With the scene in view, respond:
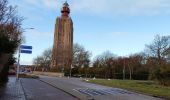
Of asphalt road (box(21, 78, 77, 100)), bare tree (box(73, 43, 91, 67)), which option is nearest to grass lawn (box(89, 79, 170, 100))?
asphalt road (box(21, 78, 77, 100))

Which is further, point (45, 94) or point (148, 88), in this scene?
point (148, 88)

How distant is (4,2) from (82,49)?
4237 inches

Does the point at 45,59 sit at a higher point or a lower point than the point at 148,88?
higher

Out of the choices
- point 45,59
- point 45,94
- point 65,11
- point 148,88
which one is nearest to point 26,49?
point 148,88

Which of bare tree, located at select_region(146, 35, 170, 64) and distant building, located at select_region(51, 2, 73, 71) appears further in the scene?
distant building, located at select_region(51, 2, 73, 71)

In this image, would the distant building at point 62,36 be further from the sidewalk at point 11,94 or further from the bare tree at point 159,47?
the sidewalk at point 11,94

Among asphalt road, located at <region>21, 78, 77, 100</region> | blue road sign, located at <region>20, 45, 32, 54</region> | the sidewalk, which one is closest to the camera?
the sidewalk

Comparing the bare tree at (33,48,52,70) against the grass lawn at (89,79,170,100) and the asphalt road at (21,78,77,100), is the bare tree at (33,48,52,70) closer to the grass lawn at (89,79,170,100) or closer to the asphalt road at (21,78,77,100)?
the grass lawn at (89,79,170,100)

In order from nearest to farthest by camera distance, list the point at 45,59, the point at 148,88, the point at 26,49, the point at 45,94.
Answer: the point at 45,94
the point at 148,88
the point at 26,49
the point at 45,59

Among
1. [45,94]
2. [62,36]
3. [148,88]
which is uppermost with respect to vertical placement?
[62,36]

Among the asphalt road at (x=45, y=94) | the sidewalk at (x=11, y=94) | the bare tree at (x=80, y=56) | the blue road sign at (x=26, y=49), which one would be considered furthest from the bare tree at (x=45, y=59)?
the sidewalk at (x=11, y=94)

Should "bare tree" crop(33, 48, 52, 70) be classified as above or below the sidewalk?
above

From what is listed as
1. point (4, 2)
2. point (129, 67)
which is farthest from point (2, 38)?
point (129, 67)

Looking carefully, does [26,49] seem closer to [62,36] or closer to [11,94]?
[11,94]
